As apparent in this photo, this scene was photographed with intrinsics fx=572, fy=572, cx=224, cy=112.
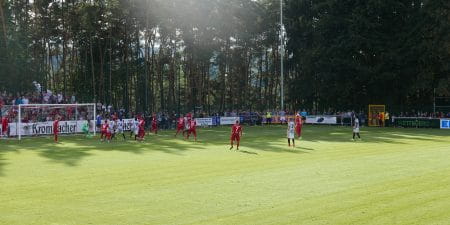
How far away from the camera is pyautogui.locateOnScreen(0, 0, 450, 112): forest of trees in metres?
57.3

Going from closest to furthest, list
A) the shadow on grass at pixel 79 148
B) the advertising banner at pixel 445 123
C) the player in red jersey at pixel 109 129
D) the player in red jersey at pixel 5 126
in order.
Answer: the shadow on grass at pixel 79 148
the player in red jersey at pixel 109 129
the player in red jersey at pixel 5 126
the advertising banner at pixel 445 123

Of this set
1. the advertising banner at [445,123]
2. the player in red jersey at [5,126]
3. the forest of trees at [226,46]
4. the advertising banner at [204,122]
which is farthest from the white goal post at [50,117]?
the advertising banner at [445,123]

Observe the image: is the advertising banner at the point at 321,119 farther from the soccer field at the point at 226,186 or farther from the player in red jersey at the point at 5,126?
the player in red jersey at the point at 5,126

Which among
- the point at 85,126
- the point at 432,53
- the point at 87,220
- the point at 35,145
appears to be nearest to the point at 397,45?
the point at 432,53

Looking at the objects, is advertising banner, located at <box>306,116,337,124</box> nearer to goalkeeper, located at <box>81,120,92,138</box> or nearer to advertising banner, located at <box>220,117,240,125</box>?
advertising banner, located at <box>220,117,240,125</box>

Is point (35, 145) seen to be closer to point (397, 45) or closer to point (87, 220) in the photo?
point (87, 220)

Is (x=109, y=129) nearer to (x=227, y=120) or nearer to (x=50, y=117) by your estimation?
(x=50, y=117)

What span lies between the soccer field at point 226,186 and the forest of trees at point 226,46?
29.0 m

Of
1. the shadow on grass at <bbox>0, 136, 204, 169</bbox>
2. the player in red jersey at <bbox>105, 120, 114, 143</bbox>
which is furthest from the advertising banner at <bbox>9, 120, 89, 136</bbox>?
the player in red jersey at <bbox>105, 120, 114, 143</bbox>

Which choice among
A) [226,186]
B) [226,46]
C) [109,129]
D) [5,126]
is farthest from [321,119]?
[226,186]

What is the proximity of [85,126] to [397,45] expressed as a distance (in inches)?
1379

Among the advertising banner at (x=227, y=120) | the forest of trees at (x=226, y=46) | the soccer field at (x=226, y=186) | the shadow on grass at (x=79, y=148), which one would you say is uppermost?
the forest of trees at (x=226, y=46)

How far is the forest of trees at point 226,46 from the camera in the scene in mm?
57281

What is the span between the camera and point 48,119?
149ft
